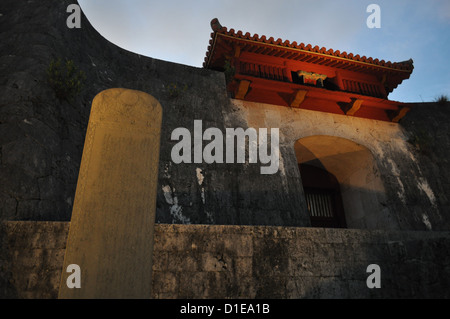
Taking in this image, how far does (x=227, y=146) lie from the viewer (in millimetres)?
6527

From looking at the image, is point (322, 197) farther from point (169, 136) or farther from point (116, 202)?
point (116, 202)

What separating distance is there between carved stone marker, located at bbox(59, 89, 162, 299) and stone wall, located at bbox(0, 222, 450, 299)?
4.08ft

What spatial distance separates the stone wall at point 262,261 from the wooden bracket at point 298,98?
4340 millimetres

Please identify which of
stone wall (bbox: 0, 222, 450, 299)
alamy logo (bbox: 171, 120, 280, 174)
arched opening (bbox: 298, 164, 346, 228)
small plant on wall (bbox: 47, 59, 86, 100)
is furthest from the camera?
arched opening (bbox: 298, 164, 346, 228)

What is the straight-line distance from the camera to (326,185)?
8.91m

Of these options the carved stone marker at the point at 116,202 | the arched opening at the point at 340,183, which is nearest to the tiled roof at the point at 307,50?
the arched opening at the point at 340,183

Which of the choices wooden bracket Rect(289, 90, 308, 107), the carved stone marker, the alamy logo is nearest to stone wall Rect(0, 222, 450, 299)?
the carved stone marker

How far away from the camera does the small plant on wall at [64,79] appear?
489 centimetres

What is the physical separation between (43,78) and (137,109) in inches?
138

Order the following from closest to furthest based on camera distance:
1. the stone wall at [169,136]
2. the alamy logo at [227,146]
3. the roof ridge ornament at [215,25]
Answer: the stone wall at [169,136] → the alamy logo at [227,146] → the roof ridge ornament at [215,25]

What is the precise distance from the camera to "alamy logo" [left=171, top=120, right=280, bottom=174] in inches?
243

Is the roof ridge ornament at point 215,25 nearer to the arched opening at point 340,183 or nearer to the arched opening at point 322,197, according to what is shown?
the arched opening at point 340,183

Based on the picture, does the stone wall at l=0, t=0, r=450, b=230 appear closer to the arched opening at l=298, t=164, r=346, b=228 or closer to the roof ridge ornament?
the roof ridge ornament
